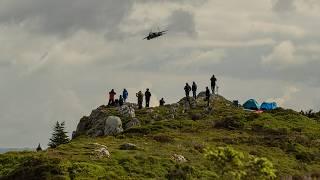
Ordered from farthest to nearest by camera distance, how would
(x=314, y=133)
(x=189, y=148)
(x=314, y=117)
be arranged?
(x=314, y=117), (x=314, y=133), (x=189, y=148)

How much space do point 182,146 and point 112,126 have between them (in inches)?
608

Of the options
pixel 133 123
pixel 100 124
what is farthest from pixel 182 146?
pixel 100 124

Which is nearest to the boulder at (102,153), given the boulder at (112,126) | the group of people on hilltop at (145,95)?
the boulder at (112,126)

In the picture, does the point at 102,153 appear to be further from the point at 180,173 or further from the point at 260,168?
the point at 260,168

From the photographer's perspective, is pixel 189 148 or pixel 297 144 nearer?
pixel 189 148

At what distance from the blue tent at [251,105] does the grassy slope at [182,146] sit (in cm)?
682

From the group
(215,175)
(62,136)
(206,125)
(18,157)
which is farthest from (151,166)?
(62,136)

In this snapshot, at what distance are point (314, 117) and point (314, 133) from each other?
15.5 metres

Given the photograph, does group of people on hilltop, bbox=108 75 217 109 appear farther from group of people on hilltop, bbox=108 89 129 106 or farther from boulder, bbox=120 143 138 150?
boulder, bbox=120 143 138 150

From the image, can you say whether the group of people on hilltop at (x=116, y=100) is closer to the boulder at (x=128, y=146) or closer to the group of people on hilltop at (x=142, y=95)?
the group of people on hilltop at (x=142, y=95)

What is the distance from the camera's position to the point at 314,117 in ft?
278

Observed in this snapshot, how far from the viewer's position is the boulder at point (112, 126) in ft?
229

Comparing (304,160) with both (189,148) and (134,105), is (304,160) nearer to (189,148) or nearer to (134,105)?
(189,148)

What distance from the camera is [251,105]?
95750 mm
